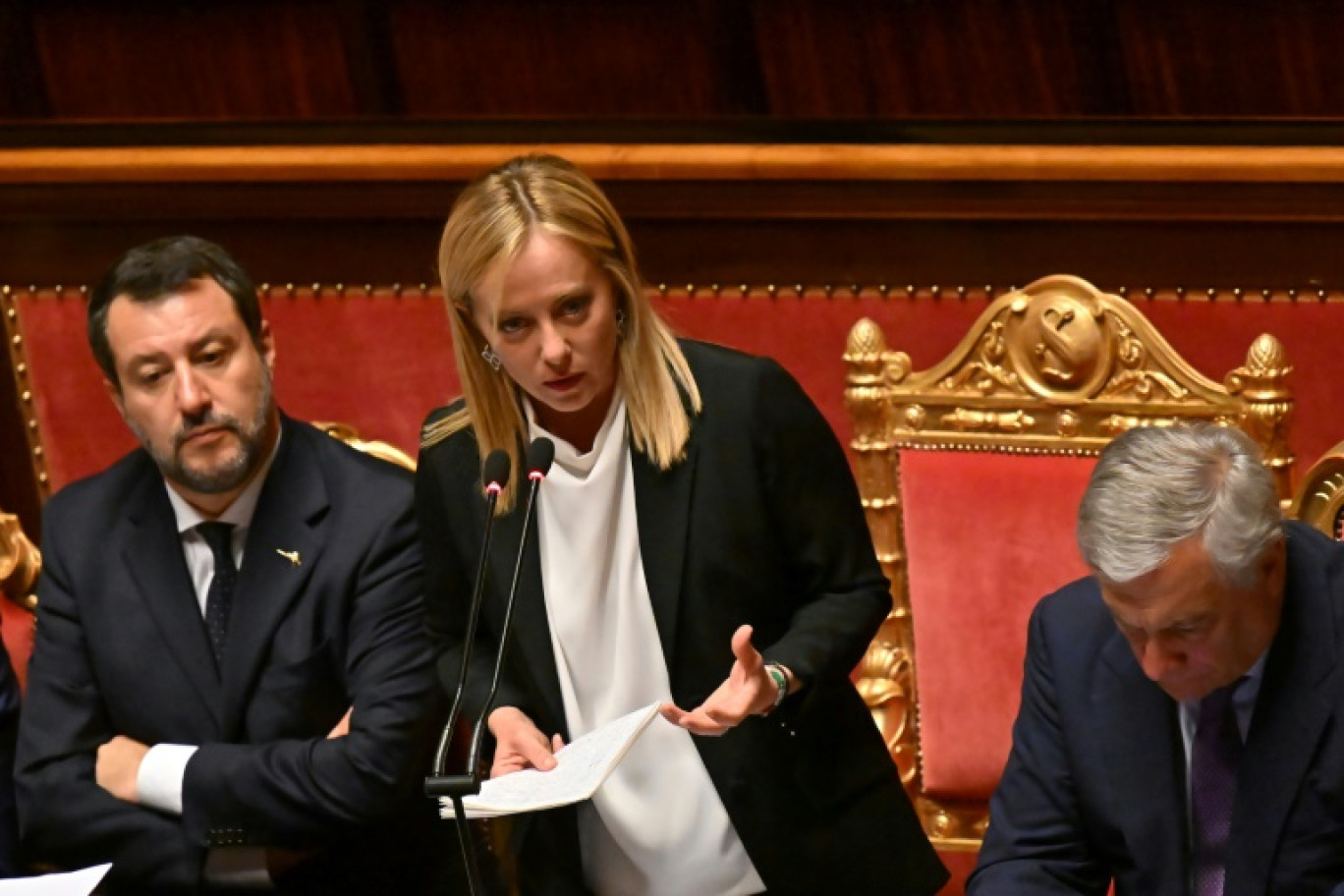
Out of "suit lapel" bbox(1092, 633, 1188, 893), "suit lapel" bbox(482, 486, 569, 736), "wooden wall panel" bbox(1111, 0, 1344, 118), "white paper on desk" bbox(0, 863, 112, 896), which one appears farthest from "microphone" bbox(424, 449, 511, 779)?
"wooden wall panel" bbox(1111, 0, 1344, 118)

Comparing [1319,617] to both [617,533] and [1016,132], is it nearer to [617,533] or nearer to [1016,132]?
[617,533]

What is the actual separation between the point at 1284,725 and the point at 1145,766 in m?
0.15

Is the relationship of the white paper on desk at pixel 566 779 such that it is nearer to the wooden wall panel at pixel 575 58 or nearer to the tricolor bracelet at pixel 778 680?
the tricolor bracelet at pixel 778 680

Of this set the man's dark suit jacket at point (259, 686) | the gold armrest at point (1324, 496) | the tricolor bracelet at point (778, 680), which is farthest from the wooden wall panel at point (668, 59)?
the tricolor bracelet at point (778, 680)

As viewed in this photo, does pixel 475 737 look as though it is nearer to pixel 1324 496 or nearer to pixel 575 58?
pixel 1324 496

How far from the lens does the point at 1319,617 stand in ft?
7.22

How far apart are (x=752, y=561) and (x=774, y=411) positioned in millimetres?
176

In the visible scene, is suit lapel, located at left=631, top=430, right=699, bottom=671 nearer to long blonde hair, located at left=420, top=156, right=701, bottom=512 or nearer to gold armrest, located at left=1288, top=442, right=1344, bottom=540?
long blonde hair, located at left=420, top=156, right=701, bottom=512

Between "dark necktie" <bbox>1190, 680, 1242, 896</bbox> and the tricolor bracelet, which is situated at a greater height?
the tricolor bracelet

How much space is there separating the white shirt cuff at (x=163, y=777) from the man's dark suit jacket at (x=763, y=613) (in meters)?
0.56

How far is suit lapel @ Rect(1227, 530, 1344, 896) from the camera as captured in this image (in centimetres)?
220

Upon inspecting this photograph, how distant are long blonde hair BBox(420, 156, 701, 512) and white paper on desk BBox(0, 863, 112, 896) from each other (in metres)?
0.62

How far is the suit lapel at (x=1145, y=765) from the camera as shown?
7.43 ft

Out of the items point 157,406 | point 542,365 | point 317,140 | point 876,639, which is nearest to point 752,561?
point 542,365
